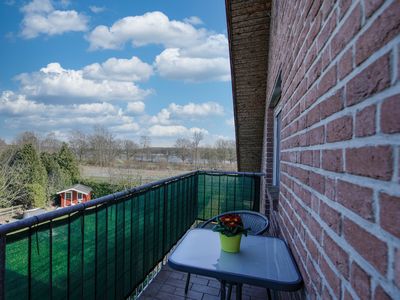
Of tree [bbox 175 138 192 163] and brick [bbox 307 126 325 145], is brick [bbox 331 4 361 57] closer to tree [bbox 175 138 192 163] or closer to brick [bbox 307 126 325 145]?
brick [bbox 307 126 325 145]

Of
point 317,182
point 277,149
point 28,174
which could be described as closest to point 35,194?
point 28,174

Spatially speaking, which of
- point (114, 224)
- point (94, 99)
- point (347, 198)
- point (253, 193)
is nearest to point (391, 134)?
point (347, 198)

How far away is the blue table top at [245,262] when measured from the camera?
1219 mm

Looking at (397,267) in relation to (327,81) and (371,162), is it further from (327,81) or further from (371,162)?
(327,81)

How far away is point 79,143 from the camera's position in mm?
24359

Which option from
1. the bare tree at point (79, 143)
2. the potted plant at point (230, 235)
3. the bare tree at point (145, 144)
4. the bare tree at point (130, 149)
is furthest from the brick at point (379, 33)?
the bare tree at point (79, 143)

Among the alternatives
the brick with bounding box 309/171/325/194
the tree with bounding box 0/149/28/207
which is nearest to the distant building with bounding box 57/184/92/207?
the tree with bounding box 0/149/28/207

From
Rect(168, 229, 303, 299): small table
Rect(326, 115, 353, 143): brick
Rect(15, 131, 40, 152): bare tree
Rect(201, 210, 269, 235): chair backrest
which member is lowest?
Rect(201, 210, 269, 235): chair backrest

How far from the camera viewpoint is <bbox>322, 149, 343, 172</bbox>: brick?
67 cm

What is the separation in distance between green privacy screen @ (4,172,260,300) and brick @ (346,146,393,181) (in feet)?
4.77

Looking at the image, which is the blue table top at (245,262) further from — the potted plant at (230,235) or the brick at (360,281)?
the brick at (360,281)

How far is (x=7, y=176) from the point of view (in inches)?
725

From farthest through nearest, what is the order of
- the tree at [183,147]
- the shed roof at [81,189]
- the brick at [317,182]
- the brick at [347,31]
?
1. the shed roof at [81,189]
2. the tree at [183,147]
3. the brick at [317,182]
4. the brick at [347,31]

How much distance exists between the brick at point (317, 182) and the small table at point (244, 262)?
20.8 inches
